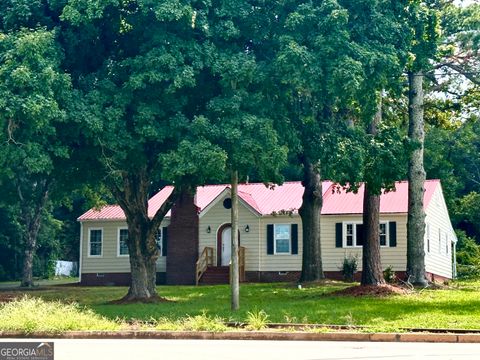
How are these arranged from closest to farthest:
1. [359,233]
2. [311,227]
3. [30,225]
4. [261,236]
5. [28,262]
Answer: [311,227] → [359,233] → [261,236] → [28,262] → [30,225]

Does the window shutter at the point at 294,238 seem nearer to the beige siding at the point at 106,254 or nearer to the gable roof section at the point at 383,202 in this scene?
the gable roof section at the point at 383,202

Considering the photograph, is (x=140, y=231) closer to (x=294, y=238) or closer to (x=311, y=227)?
(x=311, y=227)

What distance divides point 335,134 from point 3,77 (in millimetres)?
10366

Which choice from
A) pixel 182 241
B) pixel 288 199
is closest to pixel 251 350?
pixel 182 241

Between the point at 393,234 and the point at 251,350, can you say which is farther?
the point at 393,234

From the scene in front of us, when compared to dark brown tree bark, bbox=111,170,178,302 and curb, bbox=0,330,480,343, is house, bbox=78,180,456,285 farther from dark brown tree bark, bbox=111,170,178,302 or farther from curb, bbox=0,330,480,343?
curb, bbox=0,330,480,343

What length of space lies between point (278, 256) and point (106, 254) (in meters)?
9.78

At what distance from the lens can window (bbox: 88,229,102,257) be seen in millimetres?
43688

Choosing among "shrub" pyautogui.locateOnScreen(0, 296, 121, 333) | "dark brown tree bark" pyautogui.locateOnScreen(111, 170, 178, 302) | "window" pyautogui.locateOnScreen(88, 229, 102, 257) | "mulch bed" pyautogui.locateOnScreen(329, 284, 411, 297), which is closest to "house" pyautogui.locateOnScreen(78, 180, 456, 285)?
"window" pyautogui.locateOnScreen(88, 229, 102, 257)

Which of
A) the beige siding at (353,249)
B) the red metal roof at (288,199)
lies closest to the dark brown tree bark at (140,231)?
the red metal roof at (288,199)

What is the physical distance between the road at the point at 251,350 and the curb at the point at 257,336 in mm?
683

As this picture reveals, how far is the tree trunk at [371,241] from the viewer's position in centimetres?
2742

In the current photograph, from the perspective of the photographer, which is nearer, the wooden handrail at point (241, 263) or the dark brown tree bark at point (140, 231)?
the dark brown tree bark at point (140, 231)

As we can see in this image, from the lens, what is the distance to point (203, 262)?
131 feet
